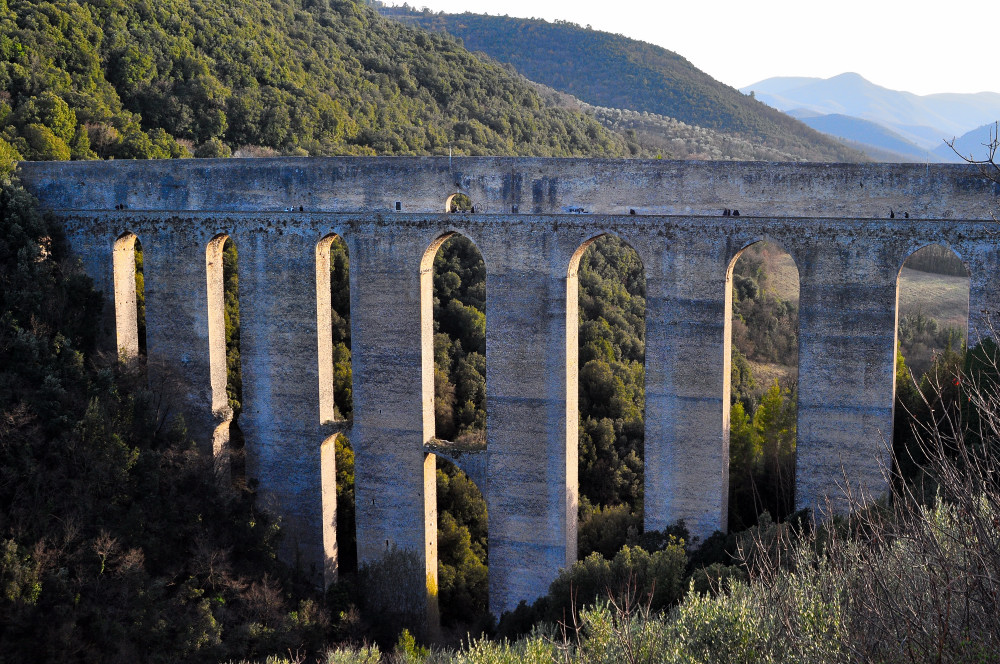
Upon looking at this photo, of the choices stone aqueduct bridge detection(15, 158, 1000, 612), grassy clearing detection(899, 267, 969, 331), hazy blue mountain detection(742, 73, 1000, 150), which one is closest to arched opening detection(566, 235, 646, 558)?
stone aqueduct bridge detection(15, 158, 1000, 612)

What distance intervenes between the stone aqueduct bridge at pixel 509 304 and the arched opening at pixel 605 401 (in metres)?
0.51

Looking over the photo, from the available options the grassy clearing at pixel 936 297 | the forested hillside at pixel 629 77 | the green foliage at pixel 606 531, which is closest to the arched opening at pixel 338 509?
the green foliage at pixel 606 531

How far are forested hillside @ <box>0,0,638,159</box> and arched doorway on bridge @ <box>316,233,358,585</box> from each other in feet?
28.0

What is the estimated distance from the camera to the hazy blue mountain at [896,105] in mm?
68750

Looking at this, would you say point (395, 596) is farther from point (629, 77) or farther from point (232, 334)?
point (629, 77)

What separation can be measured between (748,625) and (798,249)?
23.1 feet

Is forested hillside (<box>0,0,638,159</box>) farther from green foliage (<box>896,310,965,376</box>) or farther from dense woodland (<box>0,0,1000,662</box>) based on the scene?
green foliage (<box>896,310,965,376</box>)

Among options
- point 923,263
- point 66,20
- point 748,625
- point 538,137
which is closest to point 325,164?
point 748,625

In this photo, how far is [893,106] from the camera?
79.0 meters

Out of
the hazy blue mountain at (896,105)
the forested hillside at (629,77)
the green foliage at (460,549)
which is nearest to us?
the green foliage at (460,549)

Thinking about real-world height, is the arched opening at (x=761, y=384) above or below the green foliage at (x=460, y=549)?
above

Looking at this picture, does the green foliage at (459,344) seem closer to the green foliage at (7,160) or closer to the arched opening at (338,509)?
the arched opening at (338,509)

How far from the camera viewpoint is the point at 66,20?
2519 cm

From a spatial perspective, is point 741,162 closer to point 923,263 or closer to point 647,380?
point 647,380
